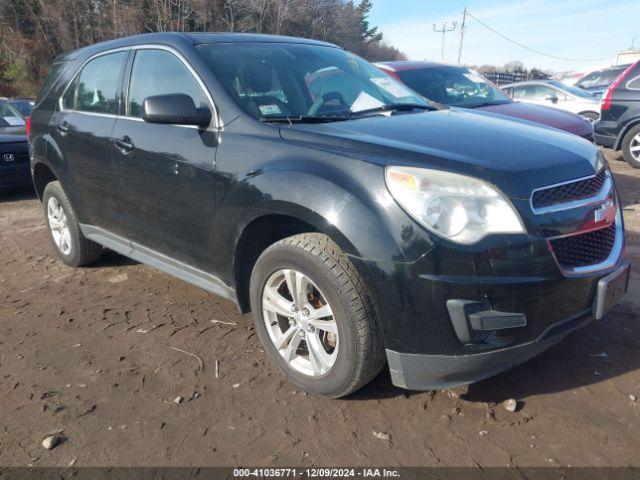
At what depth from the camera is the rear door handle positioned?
13.7 ft

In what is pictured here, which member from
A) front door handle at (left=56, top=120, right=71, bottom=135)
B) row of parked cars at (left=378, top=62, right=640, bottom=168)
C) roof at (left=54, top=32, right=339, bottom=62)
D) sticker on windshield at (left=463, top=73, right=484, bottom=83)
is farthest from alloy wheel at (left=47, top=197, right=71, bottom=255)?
sticker on windshield at (left=463, top=73, right=484, bottom=83)

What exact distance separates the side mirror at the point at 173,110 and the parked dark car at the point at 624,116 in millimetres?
8187

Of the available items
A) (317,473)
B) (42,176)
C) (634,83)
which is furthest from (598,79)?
(317,473)

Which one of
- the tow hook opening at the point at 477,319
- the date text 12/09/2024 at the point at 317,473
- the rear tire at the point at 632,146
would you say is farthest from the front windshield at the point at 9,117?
the rear tire at the point at 632,146

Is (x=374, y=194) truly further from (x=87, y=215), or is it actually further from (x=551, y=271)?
(x=87, y=215)

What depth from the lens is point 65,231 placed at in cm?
476

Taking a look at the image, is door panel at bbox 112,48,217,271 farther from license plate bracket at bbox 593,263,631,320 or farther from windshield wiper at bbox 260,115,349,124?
license plate bracket at bbox 593,263,631,320

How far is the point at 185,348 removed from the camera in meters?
3.27

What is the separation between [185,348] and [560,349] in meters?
2.21

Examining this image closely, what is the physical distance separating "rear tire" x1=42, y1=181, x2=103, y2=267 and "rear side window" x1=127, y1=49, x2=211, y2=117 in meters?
1.37

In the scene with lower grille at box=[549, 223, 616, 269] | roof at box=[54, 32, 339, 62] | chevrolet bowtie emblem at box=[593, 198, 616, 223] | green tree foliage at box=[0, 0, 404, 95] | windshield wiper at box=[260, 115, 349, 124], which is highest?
green tree foliage at box=[0, 0, 404, 95]

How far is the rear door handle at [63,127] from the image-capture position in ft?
13.7

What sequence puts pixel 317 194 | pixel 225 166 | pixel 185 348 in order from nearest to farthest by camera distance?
pixel 317 194, pixel 225 166, pixel 185 348

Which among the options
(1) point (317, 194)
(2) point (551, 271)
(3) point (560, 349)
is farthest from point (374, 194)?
(3) point (560, 349)
